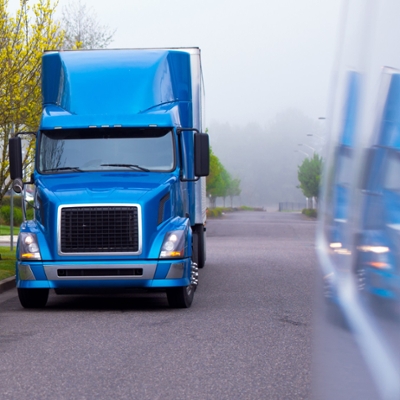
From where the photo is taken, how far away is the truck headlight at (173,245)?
1109cm

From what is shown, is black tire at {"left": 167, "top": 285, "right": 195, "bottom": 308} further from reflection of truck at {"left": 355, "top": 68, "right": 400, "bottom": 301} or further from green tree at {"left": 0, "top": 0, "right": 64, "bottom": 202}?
reflection of truck at {"left": 355, "top": 68, "right": 400, "bottom": 301}

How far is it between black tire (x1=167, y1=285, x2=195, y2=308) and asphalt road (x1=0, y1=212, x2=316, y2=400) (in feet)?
0.55

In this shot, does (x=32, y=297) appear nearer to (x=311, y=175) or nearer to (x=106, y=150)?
(x=106, y=150)

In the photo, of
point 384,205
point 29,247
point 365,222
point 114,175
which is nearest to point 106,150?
point 114,175

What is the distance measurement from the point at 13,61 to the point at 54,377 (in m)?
11.9

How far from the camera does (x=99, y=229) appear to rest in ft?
36.4

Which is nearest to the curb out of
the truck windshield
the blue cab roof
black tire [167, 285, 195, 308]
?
the truck windshield

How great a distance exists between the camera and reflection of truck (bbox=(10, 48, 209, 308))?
436 inches

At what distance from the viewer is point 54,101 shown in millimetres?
12711

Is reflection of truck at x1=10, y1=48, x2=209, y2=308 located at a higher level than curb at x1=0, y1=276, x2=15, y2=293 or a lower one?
higher

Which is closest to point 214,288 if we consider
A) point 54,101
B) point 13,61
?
point 54,101

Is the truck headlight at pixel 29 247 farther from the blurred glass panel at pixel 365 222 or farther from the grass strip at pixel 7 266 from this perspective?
the blurred glass panel at pixel 365 222

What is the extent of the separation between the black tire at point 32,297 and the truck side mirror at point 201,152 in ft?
8.89

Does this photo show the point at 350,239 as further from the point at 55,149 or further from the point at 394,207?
the point at 55,149
